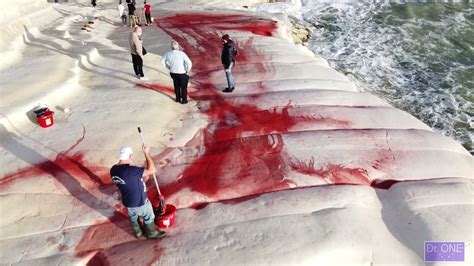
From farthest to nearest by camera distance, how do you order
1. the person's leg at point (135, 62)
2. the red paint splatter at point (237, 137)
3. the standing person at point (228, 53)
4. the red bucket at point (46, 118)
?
1. the person's leg at point (135, 62)
2. the standing person at point (228, 53)
3. the red bucket at point (46, 118)
4. the red paint splatter at point (237, 137)

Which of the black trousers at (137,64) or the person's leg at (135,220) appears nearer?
the person's leg at (135,220)

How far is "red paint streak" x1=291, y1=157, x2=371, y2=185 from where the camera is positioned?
28.3 feet

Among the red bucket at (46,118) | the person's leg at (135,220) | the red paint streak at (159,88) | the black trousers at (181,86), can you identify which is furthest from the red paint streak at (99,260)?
the red paint streak at (159,88)

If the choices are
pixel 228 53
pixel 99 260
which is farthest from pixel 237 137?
pixel 99 260

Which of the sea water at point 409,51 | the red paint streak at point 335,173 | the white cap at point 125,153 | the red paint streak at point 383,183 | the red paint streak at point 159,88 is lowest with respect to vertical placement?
the sea water at point 409,51

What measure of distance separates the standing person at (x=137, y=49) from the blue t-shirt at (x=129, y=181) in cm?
619

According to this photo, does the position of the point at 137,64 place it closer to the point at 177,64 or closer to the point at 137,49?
the point at 137,49

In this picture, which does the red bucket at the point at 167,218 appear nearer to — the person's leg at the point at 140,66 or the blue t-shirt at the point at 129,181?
the blue t-shirt at the point at 129,181

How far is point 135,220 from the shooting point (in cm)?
675

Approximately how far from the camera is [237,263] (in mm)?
6523

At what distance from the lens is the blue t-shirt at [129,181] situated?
615cm

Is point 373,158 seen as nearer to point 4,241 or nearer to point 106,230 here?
point 106,230

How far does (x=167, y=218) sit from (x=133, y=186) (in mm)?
1170

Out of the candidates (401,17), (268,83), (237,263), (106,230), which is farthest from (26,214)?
(401,17)
